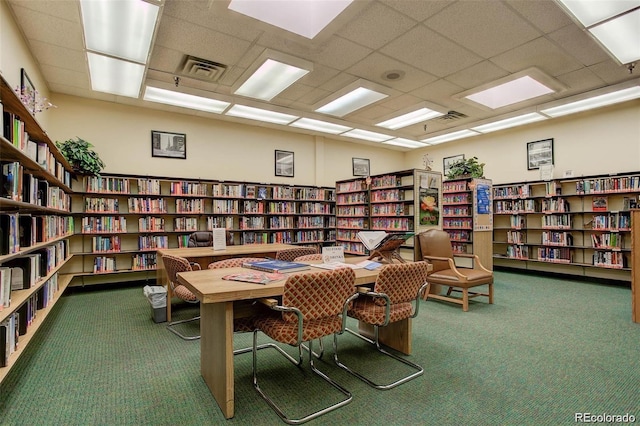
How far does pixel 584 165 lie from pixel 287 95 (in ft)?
19.1

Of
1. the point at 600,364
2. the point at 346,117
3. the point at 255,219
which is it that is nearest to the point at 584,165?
the point at 346,117

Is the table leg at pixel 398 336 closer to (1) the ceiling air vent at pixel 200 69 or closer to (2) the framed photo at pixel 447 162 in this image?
(1) the ceiling air vent at pixel 200 69

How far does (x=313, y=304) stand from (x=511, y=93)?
212 inches

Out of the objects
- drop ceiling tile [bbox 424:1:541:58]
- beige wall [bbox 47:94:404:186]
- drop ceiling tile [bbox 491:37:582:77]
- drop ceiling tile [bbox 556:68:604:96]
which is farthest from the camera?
beige wall [bbox 47:94:404:186]

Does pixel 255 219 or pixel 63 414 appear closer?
pixel 63 414

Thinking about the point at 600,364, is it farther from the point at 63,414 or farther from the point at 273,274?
the point at 63,414

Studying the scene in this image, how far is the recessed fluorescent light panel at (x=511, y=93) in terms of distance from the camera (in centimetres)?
502

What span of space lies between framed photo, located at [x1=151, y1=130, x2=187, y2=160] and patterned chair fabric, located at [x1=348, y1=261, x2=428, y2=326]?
5.18 metres

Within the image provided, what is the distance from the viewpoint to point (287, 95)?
5477mm

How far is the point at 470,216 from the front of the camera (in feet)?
19.9

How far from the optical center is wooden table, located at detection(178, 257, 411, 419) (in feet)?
6.09

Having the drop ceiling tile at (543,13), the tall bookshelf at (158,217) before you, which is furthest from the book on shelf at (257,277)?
the tall bookshelf at (158,217)

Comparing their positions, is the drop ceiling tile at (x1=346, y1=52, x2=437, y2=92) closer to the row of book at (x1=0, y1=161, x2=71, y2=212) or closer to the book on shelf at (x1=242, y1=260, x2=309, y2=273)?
the book on shelf at (x1=242, y1=260, x2=309, y2=273)

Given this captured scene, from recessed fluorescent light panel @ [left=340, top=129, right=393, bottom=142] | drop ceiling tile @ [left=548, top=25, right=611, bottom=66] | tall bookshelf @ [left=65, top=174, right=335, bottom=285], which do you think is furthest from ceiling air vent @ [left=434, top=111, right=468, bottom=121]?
tall bookshelf @ [left=65, top=174, right=335, bottom=285]
